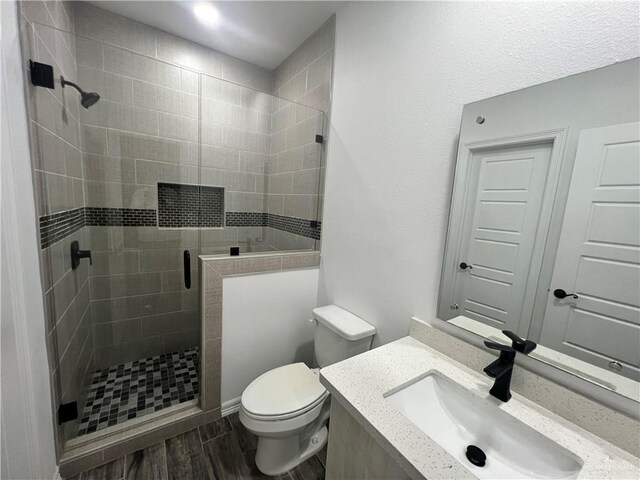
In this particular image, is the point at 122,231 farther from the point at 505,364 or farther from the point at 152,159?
the point at 505,364

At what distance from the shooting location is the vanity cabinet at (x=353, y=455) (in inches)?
27.1

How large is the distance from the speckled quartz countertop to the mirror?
0.51 ft

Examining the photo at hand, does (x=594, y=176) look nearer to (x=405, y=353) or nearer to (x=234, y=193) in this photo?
(x=405, y=353)

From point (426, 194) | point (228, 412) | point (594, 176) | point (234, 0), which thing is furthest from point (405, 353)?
point (234, 0)

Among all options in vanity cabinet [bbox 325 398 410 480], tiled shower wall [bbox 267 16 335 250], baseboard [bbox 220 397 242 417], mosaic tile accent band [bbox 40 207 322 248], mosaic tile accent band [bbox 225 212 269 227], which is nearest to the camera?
vanity cabinet [bbox 325 398 410 480]

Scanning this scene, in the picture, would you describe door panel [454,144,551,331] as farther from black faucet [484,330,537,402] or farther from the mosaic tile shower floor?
the mosaic tile shower floor

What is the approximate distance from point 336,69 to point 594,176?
57.3 inches

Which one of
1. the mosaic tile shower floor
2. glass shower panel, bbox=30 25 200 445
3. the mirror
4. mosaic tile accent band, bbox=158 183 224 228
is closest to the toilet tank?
the mirror

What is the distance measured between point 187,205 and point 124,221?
42 cm

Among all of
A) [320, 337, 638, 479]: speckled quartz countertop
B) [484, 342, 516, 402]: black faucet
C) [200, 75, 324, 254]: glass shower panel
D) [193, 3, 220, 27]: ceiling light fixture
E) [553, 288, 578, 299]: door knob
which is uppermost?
[193, 3, 220, 27]: ceiling light fixture

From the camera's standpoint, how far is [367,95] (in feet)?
4.52

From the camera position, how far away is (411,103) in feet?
3.76

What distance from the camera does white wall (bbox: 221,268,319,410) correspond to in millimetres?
1521

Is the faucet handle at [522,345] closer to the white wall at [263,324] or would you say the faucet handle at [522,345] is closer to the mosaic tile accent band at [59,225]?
the white wall at [263,324]
